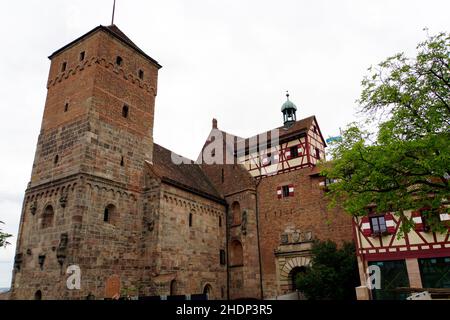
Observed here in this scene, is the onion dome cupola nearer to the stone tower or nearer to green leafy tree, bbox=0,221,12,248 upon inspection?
the stone tower

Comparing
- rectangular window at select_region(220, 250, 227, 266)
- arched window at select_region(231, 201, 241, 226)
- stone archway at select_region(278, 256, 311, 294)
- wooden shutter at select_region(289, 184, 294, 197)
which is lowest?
stone archway at select_region(278, 256, 311, 294)

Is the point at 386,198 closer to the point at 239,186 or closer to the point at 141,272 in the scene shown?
the point at 141,272

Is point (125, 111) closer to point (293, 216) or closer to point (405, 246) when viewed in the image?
point (293, 216)

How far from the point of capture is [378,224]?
18.1 metres

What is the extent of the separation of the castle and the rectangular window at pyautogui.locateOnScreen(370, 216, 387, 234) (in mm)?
2500

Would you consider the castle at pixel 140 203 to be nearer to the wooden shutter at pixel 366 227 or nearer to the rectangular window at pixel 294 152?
the rectangular window at pixel 294 152

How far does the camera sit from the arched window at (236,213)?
25.9m

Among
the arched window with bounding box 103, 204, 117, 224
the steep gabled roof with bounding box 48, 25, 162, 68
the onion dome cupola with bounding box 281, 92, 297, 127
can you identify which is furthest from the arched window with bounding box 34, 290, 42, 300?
the onion dome cupola with bounding box 281, 92, 297, 127

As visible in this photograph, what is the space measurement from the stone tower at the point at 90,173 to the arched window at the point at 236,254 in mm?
8106

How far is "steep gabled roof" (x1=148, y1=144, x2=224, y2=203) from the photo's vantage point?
21.8 m

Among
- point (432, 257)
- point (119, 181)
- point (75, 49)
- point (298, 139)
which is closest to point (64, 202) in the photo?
point (119, 181)

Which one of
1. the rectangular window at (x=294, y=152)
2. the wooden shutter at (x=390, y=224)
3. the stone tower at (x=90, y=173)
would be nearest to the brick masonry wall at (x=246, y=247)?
the rectangular window at (x=294, y=152)

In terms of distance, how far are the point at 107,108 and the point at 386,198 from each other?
15884 mm

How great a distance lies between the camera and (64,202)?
17.0m
